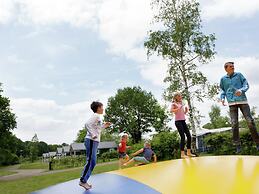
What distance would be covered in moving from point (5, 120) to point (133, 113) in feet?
89.8

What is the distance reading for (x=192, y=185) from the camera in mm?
4289

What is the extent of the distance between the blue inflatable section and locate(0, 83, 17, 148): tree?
3034 cm

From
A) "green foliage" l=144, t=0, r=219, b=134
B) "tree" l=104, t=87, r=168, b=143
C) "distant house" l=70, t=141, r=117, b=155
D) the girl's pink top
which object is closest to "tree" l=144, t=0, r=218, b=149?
"green foliage" l=144, t=0, r=219, b=134

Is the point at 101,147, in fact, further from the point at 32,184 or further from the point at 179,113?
the point at 179,113

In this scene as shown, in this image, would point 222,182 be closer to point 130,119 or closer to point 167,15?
point 167,15

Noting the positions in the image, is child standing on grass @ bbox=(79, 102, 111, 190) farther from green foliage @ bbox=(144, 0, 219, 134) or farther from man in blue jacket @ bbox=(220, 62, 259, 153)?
green foliage @ bbox=(144, 0, 219, 134)

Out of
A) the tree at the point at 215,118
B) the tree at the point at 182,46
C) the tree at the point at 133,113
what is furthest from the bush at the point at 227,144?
the tree at the point at 215,118

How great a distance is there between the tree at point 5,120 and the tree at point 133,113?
2337 cm

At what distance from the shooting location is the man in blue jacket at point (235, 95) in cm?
614

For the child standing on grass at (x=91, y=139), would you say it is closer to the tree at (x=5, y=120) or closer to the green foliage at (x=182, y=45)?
the green foliage at (x=182, y=45)

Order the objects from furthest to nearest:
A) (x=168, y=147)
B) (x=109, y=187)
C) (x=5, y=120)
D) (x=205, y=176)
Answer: (x=5, y=120) < (x=168, y=147) < (x=109, y=187) < (x=205, y=176)

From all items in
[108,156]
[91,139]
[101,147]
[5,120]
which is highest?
[5,120]

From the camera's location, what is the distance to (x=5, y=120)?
34875 mm

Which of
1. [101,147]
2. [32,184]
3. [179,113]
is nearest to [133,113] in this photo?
[101,147]
